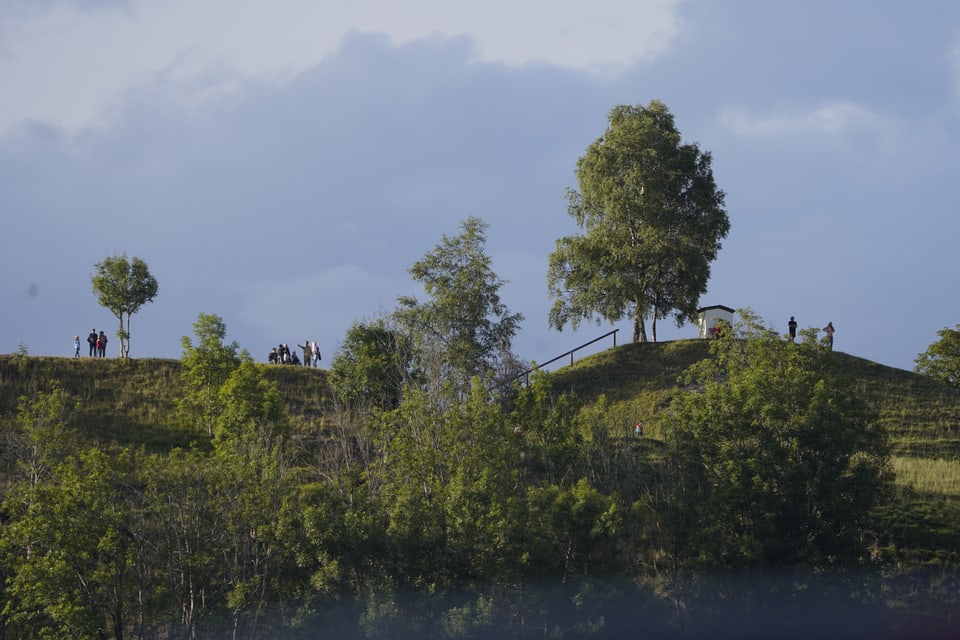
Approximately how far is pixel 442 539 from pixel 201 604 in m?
9.01

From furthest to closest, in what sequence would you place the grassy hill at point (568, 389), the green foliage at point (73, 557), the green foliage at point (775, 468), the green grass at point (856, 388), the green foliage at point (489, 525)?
the grassy hill at point (568, 389), the green grass at point (856, 388), the green foliage at point (775, 468), the green foliage at point (489, 525), the green foliage at point (73, 557)

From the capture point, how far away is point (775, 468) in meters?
45.3

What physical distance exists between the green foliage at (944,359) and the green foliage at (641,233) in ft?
73.0

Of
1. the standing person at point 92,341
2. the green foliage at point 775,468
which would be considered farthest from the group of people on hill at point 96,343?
the green foliage at point 775,468

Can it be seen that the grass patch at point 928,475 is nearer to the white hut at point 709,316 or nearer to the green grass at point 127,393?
the white hut at point 709,316

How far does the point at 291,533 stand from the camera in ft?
139

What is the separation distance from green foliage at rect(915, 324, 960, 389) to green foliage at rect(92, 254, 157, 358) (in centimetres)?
5378

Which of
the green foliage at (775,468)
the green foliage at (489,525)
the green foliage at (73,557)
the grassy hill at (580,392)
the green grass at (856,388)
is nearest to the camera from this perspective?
the green foliage at (73,557)

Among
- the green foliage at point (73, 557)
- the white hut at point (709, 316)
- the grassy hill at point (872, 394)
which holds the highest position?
the white hut at point (709, 316)

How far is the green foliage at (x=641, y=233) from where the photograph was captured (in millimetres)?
70188

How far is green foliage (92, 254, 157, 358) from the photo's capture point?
71375mm

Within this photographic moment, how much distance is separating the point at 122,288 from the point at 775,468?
A: 4286cm

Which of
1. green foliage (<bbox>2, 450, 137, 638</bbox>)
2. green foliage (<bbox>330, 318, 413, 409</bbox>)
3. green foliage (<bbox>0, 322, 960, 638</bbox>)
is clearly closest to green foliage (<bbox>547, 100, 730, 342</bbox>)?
green foliage (<bbox>330, 318, 413, 409</bbox>)

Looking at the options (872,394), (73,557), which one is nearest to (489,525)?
(73,557)
